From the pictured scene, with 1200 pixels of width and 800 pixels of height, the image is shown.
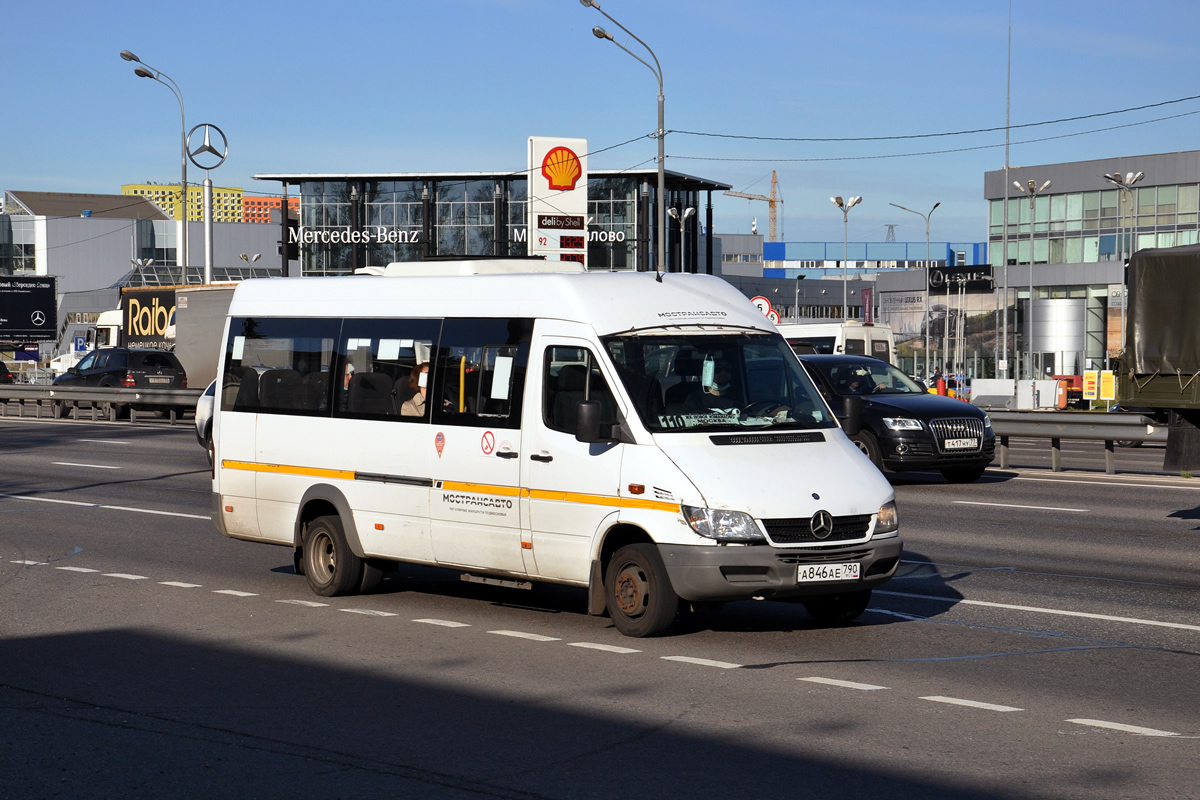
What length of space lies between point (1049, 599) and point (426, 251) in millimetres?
72722

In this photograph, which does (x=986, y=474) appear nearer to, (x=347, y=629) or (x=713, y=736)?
(x=347, y=629)

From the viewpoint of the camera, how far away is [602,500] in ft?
29.1

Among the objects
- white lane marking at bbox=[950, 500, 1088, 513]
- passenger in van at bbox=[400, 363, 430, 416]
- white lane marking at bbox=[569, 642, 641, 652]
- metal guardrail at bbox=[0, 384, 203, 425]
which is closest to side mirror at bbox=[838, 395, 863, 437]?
white lane marking at bbox=[569, 642, 641, 652]

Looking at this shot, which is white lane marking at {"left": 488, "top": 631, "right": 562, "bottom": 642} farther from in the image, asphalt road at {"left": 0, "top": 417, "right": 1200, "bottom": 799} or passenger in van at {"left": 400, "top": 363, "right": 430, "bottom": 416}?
passenger in van at {"left": 400, "top": 363, "right": 430, "bottom": 416}

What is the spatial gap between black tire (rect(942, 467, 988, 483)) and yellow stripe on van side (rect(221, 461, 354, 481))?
10.7m

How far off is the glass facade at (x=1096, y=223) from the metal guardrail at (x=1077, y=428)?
58091mm

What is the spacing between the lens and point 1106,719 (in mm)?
6773

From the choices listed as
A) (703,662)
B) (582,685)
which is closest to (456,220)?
(703,662)

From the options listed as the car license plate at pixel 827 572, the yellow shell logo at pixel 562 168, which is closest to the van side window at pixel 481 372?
the car license plate at pixel 827 572

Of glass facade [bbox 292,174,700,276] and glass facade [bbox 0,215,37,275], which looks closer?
glass facade [bbox 292,174,700,276]

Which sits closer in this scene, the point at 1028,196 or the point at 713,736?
the point at 713,736

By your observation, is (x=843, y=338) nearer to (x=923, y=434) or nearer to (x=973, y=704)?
(x=923, y=434)

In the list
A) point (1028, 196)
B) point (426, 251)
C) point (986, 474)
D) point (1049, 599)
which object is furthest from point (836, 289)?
point (1049, 599)

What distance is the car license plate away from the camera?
844 cm
